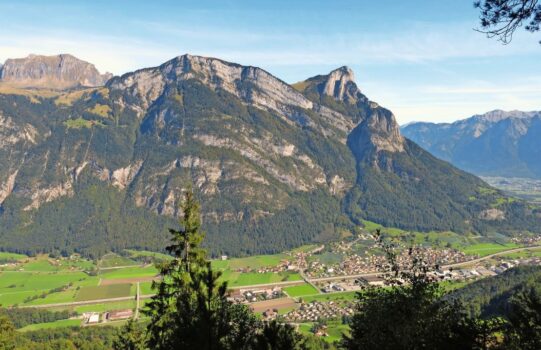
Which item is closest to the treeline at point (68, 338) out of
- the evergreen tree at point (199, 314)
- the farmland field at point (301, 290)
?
the evergreen tree at point (199, 314)

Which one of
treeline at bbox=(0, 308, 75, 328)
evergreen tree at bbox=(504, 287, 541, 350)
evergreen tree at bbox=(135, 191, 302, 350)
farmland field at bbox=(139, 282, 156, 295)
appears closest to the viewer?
evergreen tree at bbox=(504, 287, 541, 350)

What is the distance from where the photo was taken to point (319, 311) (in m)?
116

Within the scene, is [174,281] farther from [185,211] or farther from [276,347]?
[276,347]

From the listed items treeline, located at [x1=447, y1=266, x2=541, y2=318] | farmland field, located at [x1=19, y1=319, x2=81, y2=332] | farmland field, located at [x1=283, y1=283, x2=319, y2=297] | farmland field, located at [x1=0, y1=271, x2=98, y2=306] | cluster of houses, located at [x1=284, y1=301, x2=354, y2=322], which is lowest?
farmland field, located at [x1=19, y1=319, x2=81, y2=332]

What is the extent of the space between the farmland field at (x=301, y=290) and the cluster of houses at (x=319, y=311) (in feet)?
38.6

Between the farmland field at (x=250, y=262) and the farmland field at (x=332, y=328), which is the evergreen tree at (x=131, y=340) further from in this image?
the farmland field at (x=250, y=262)

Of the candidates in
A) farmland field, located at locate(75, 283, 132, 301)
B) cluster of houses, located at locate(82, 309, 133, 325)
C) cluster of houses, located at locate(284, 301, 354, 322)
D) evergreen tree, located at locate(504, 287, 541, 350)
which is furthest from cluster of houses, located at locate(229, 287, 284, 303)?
evergreen tree, located at locate(504, 287, 541, 350)

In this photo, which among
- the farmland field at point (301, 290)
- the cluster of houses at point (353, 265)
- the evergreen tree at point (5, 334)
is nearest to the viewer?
the evergreen tree at point (5, 334)

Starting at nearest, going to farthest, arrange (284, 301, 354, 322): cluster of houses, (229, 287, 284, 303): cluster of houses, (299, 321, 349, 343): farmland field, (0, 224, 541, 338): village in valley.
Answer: (299, 321, 349, 343): farmland field, (284, 301, 354, 322): cluster of houses, (0, 224, 541, 338): village in valley, (229, 287, 284, 303): cluster of houses

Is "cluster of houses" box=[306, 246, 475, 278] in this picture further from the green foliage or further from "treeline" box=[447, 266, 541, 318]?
the green foliage

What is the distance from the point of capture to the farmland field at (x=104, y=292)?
137m

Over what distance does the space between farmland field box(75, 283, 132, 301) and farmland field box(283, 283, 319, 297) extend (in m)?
51.4

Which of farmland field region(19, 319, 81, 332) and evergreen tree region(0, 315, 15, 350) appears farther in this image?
farmland field region(19, 319, 81, 332)

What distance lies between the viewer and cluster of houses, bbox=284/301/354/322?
365 ft
